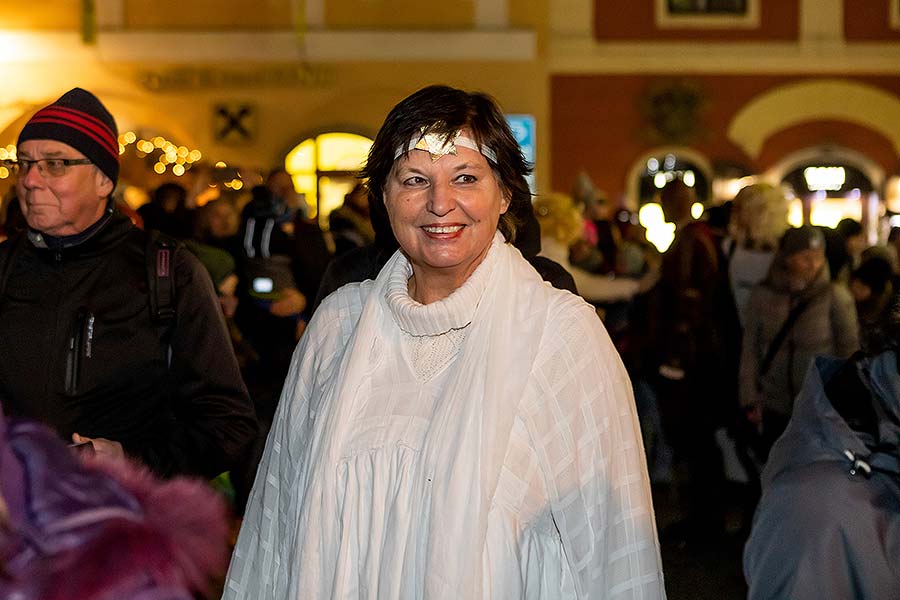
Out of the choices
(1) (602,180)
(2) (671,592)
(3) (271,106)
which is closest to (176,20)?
(3) (271,106)

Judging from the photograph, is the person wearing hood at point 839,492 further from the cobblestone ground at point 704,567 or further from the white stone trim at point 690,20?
the white stone trim at point 690,20

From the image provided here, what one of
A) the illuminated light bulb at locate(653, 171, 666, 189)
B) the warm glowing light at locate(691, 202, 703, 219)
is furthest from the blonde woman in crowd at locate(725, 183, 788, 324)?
the illuminated light bulb at locate(653, 171, 666, 189)

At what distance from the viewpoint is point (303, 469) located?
3.32 metres

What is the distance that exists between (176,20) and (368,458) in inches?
860

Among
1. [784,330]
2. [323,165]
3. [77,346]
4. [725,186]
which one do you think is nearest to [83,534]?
[77,346]

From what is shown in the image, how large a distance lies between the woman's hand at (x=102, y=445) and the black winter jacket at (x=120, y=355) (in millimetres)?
132

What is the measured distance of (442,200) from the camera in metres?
3.29

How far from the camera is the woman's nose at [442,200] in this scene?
10.8ft

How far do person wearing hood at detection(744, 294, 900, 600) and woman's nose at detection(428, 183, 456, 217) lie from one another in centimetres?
111

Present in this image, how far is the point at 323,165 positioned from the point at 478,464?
2182 centimetres

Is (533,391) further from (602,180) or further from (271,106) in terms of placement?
(602,180)

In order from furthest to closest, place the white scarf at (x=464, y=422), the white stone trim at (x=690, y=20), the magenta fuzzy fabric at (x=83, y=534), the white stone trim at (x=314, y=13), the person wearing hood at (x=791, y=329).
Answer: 1. the white stone trim at (x=690, y=20)
2. the white stone trim at (x=314, y=13)
3. the person wearing hood at (x=791, y=329)
4. the white scarf at (x=464, y=422)
5. the magenta fuzzy fabric at (x=83, y=534)

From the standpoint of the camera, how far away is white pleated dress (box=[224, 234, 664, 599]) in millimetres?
3078

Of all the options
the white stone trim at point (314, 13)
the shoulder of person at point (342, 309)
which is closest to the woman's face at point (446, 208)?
the shoulder of person at point (342, 309)
